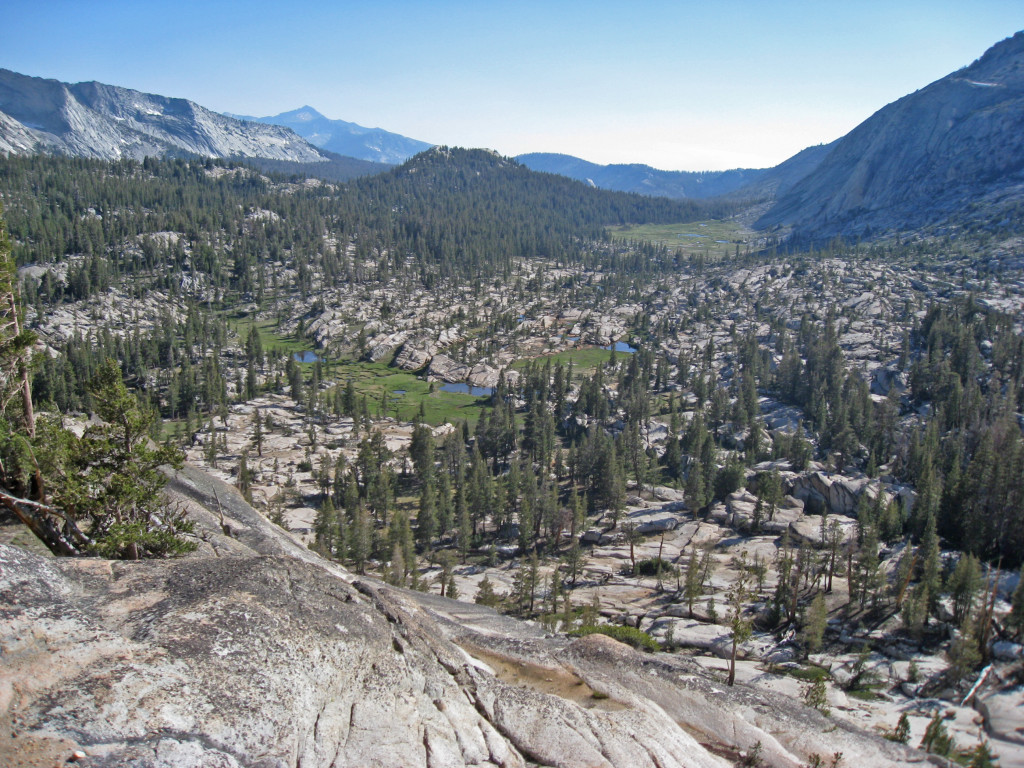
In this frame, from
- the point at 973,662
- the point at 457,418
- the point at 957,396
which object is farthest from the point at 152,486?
the point at 957,396

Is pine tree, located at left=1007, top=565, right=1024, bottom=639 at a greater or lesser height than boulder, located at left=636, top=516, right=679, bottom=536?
greater

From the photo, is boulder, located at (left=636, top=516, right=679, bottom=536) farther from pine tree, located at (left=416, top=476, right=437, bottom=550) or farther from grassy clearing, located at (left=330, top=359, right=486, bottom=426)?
grassy clearing, located at (left=330, top=359, right=486, bottom=426)

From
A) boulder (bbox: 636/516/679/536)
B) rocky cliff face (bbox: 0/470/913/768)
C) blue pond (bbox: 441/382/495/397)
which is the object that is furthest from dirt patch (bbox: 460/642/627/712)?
blue pond (bbox: 441/382/495/397)

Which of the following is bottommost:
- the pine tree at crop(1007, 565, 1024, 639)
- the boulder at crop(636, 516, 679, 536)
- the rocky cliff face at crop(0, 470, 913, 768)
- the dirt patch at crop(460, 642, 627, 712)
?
the boulder at crop(636, 516, 679, 536)

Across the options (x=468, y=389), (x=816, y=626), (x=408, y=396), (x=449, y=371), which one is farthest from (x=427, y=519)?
(x=449, y=371)

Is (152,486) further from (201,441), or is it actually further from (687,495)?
(201,441)

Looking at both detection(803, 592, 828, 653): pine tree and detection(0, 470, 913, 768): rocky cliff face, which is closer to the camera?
detection(0, 470, 913, 768): rocky cliff face

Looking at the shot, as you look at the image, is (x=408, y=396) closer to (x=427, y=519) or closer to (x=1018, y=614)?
(x=427, y=519)
